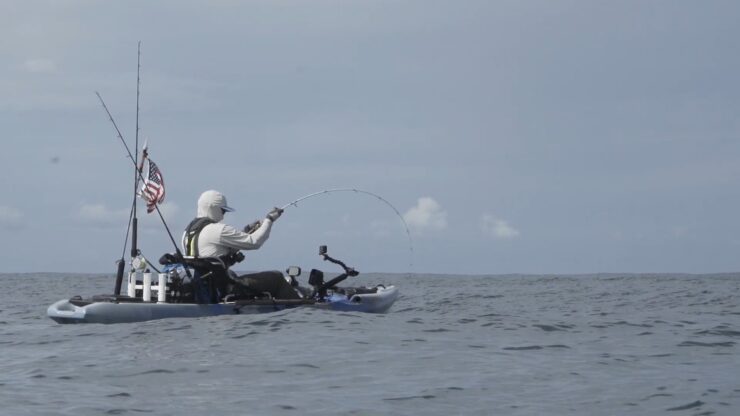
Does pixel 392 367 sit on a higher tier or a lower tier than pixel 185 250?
lower

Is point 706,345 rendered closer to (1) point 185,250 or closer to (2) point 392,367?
(2) point 392,367

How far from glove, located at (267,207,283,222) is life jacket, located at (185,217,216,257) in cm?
81

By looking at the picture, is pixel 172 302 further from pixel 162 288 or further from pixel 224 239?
pixel 224 239

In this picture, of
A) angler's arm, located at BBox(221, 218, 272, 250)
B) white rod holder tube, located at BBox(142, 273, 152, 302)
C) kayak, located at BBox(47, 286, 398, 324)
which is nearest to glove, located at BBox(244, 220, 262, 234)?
angler's arm, located at BBox(221, 218, 272, 250)

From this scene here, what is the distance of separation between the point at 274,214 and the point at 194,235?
3.86 ft

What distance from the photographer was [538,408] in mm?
8211

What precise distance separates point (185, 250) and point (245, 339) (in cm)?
252

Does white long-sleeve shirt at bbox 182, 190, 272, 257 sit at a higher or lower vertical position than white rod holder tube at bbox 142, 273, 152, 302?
higher

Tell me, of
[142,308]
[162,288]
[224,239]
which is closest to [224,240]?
[224,239]

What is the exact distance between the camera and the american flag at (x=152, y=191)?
15180 mm

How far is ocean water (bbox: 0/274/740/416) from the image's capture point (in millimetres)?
8352

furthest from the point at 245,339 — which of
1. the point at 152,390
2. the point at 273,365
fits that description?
the point at 152,390

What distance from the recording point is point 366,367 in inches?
406

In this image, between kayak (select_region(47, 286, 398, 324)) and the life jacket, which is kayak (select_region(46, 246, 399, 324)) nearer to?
Answer: kayak (select_region(47, 286, 398, 324))
